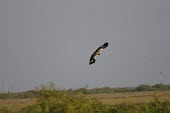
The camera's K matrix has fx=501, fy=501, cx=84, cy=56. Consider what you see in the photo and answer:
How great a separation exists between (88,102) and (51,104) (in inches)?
79.4

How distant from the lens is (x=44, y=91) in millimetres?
23703

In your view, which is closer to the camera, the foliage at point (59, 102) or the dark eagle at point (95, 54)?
the dark eagle at point (95, 54)

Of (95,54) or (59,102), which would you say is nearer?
(95,54)

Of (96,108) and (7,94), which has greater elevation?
(7,94)

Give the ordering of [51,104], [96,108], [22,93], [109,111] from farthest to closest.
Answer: [22,93] → [109,111] → [96,108] → [51,104]

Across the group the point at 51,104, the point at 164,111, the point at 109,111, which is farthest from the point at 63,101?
the point at 109,111

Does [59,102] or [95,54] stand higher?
[95,54]

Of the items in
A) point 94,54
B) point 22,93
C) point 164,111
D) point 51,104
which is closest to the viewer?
point 94,54

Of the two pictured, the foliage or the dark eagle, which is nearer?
the dark eagle

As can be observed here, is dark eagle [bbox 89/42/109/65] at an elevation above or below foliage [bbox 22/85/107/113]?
above

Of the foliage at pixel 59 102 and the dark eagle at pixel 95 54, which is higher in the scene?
the dark eagle at pixel 95 54

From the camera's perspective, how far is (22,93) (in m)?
108

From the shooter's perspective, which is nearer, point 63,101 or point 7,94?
point 63,101

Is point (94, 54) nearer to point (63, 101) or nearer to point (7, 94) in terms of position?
point (63, 101)
